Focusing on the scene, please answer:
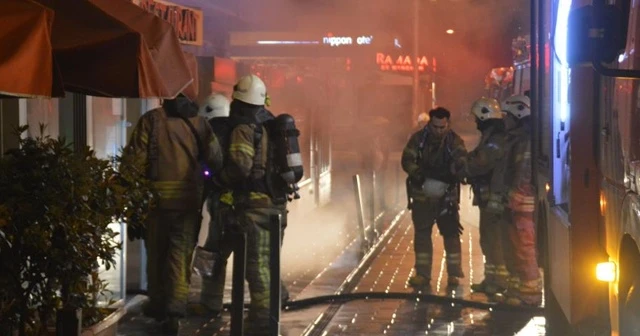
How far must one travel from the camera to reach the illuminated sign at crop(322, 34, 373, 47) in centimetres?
1982

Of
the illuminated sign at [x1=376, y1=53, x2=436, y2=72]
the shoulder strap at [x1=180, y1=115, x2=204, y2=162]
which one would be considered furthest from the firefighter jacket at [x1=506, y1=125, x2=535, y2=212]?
the illuminated sign at [x1=376, y1=53, x2=436, y2=72]

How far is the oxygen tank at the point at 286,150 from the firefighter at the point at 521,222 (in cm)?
254

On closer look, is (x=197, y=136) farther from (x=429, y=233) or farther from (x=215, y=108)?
(x=429, y=233)

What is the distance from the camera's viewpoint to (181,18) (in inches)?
438

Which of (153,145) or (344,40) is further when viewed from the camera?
(344,40)

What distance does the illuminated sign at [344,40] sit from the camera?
780 inches

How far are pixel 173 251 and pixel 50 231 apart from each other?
3.53m

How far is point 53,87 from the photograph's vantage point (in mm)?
5414

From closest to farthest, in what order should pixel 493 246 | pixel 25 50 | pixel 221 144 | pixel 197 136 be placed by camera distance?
pixel 25 50, pixel 197 136, pixel 221 144, pixel 493 246

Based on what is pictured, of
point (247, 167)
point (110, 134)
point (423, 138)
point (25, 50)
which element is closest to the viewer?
point (25, 50)

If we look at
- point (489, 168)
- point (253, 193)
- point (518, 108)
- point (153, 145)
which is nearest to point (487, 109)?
point (518, 108)

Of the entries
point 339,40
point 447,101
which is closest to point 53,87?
point 339,40

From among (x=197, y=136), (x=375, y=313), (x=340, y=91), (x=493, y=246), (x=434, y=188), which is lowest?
(x=375, y=313)

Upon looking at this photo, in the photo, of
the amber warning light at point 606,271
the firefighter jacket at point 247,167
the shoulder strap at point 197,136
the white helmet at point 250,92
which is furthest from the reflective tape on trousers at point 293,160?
the amber warning light at point 606,271
